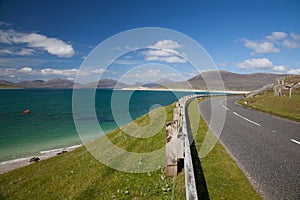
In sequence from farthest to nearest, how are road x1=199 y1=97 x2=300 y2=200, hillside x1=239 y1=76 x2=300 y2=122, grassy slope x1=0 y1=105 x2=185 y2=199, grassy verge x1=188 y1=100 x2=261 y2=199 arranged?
hillside x1=239 y1=76 x2=300 y2=122 < grassy slope x1=0 y1=105 x2=185 y2=199 < road x1=199 y1=97 x2=300 y2=200 < grassy verge x1=188 y1=100 x2=261 y2=199

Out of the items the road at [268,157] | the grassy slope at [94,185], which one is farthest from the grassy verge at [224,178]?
the grassy slope at [94,185]

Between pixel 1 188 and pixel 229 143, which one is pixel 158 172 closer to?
pixel 229 143

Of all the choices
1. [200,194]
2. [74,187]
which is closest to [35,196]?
[74,187]

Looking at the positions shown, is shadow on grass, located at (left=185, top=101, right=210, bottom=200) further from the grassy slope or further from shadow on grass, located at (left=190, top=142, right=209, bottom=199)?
the grassy slope

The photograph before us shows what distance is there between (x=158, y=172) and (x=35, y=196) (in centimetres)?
470

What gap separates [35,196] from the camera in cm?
747

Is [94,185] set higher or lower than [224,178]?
→ lower

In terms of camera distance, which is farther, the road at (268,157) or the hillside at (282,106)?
the hillside at (282,106)

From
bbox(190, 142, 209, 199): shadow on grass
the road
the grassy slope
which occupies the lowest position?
the grassy slope

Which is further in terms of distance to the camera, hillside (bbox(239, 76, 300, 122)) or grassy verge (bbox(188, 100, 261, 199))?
hillside (bbox(239, 76, 300, 122))

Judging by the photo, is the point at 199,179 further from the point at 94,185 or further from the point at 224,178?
the point at 94,185

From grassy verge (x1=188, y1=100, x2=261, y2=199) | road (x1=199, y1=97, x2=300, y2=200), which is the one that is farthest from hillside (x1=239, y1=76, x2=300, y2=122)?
grassy verge (x1=188, y1=100, x2=261, y2=199)

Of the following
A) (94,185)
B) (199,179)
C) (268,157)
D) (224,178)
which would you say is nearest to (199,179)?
(199,179)

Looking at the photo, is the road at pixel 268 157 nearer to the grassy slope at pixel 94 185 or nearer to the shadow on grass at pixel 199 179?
the shadow on grass at pixel 199 179
